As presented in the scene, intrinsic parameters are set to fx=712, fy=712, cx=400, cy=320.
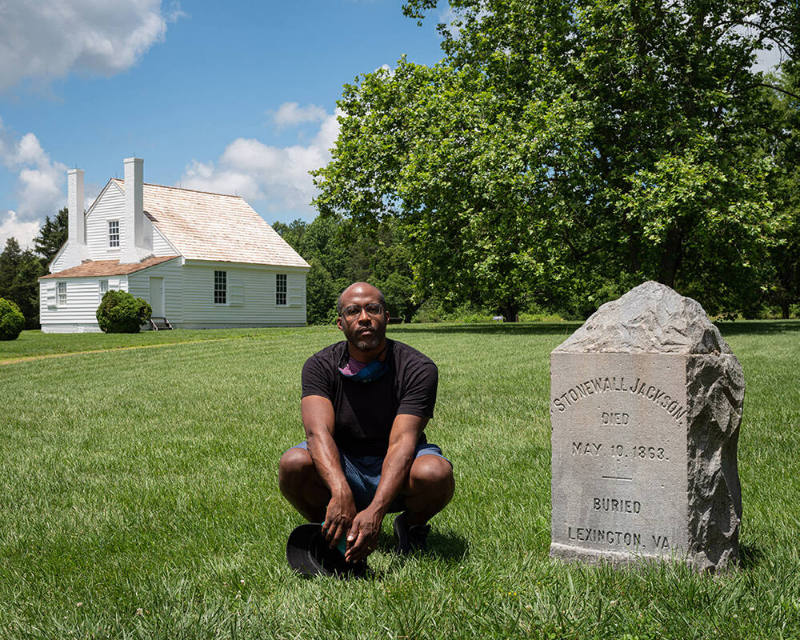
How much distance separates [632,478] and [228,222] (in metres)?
38.5

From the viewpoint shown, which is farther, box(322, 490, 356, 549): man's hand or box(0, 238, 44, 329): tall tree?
box(0, 238, 44, 329): tall tree

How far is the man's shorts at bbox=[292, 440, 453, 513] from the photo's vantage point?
4.15m

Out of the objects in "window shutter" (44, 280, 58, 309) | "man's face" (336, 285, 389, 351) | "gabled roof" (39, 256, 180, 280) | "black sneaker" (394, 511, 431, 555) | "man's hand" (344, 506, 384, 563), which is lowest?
"black sneaker" (394, 511, 431, 555)

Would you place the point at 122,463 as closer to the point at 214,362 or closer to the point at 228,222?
the point at 214,362

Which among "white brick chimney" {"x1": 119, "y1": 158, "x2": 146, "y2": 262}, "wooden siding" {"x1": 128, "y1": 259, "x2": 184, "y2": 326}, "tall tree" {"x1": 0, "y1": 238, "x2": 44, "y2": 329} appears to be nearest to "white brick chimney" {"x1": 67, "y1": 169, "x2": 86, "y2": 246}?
"white brick chimney" {"x1": 119, "y1": 158, "x2": 146, "y2": 262}

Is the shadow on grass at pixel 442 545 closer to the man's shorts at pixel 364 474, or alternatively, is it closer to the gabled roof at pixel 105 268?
the man's shorts at pixel 364 474

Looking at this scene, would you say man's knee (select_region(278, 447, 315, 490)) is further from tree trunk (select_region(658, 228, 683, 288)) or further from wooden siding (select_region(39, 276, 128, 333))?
wooden siding (select_region(39, 276, 128, 333))

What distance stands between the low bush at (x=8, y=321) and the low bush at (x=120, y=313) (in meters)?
4.06

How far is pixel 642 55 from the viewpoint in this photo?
80.5 feet

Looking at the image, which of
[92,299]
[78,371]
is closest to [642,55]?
[78,371]

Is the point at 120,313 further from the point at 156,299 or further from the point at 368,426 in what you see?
the point at 368,426

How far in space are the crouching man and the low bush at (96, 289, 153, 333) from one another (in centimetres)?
2841

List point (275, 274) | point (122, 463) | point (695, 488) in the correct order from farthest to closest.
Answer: point (275, 274), point (122, 463), point (695, 488)

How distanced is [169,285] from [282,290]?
6.98m
